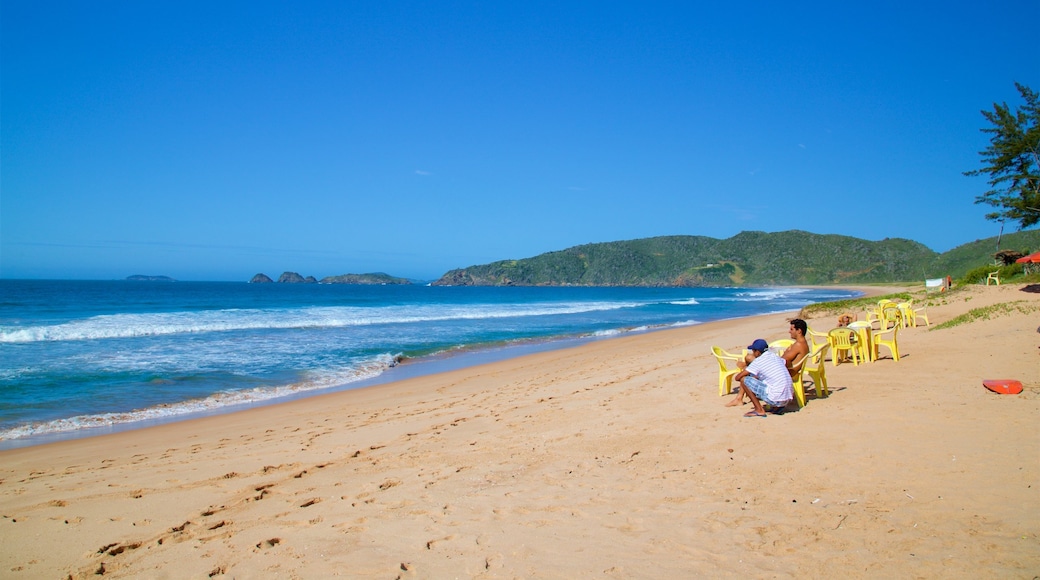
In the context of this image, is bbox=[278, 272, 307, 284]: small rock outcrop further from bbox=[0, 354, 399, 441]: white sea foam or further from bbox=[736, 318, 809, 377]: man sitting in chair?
bbox=[736, 318, 809, 377]: man sitting in chair

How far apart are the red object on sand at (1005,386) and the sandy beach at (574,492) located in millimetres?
135

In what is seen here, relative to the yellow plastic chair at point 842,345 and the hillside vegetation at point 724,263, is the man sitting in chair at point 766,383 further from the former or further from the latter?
the hillside vegetation at point 724,263

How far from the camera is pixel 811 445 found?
5.34 meters

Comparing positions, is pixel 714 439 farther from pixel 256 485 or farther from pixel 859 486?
pixel 256 485

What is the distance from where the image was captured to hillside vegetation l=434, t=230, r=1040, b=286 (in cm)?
11556

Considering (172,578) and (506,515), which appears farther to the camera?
(506,515)

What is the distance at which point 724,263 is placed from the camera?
5630 inches

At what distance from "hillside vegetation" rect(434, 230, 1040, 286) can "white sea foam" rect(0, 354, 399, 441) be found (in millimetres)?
95174

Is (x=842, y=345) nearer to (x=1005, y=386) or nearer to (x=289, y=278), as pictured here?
(x=1005, y=386)

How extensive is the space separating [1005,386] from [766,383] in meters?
2.68

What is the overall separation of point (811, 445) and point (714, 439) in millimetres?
873

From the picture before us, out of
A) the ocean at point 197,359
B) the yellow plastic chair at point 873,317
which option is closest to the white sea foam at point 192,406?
the ocean at point 197,359

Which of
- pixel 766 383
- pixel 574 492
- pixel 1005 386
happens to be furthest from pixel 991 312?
pixel 574 492

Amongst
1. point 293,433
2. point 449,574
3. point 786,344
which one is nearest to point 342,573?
point 449,574
